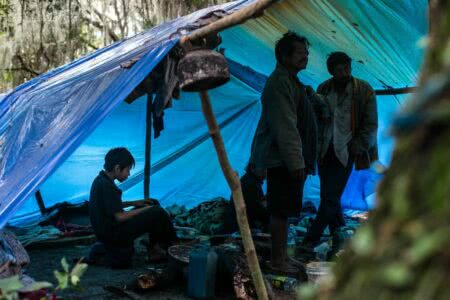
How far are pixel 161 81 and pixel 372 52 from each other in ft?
7.12

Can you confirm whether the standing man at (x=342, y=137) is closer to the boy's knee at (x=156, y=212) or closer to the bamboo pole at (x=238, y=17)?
the boy's knee at (x=156, y=212)

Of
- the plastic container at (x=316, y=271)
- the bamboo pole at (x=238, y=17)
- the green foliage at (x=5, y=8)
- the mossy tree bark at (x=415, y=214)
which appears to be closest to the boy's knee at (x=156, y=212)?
the bamboo pole at (x=238, y=17)

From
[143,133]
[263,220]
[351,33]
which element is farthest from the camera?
[143,133]

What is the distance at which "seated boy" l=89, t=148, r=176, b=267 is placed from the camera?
5.04 metres

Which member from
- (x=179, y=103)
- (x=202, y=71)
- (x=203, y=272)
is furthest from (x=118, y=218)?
(x=179, y=103)

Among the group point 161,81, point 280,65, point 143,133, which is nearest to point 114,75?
point 161,81

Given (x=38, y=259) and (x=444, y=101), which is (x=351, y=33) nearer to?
(x=38, y=259)

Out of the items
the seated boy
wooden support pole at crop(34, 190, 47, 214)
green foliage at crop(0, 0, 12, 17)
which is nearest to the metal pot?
the seated boy

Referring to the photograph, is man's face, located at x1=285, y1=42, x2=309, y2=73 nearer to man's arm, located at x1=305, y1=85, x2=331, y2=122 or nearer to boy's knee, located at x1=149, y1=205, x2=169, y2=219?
man's arm, located at x1=305, y1=85, x2=331, y2=122

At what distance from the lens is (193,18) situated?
15.1ft

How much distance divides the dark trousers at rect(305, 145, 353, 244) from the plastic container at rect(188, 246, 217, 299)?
165 cm

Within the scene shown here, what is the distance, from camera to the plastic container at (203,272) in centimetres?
405

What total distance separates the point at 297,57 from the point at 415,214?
3.83m

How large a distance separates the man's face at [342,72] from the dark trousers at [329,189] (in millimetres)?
615
